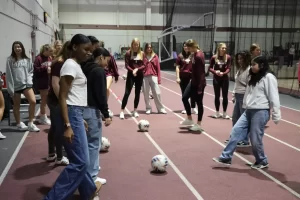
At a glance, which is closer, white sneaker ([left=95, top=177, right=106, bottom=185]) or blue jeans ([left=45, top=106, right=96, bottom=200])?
blue jeans ([left=45, top=106, right=96, bottom=200])

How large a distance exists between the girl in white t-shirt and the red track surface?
726 mm

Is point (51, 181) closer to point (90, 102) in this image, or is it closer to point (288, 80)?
point (90, 102)

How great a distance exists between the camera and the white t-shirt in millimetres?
2940

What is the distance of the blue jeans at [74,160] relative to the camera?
9.96 feet

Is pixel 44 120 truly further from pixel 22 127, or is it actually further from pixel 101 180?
pixel 101 180

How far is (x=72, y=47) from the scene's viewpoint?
3.08m

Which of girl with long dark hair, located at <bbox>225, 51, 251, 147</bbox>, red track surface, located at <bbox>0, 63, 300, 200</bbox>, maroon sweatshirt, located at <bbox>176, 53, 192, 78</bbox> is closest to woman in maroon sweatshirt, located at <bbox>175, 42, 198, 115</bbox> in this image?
maroon sweatshirt, located at <bbox>176, 53, 192, 78</bbox>

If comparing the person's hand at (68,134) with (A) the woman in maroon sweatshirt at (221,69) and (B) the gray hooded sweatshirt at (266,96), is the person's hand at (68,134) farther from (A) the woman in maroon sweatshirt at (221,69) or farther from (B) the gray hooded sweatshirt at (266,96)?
(A) the woman in maroon sweatshirt at (221,69)

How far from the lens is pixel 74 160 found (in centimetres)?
309

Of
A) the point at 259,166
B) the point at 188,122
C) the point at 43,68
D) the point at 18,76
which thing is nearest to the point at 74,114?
the point at 259,166

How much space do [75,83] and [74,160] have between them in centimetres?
68

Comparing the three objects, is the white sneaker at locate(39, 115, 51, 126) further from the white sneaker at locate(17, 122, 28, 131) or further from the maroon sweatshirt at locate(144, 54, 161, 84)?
the maroon sweatshirt at locate(144, 54, 161, 84)

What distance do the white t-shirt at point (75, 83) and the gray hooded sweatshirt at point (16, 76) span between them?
12.6ft

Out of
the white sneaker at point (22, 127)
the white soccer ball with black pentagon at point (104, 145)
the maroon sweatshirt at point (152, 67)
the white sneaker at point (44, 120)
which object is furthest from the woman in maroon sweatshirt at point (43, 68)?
the maroon sweatshirt at point (152, 67)
